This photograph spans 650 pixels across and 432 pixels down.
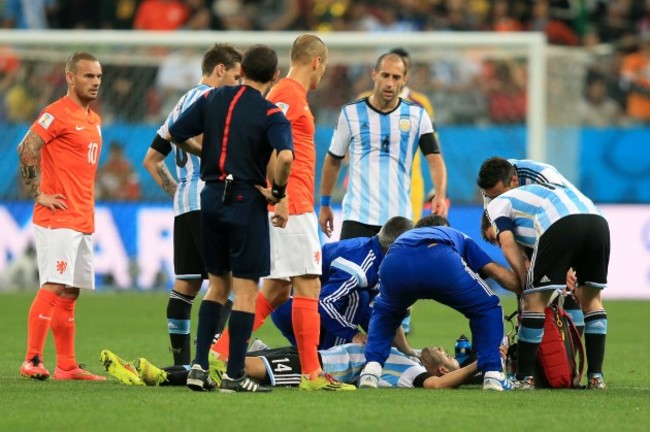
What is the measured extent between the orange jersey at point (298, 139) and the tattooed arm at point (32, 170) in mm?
1692

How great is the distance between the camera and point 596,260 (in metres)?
8.69

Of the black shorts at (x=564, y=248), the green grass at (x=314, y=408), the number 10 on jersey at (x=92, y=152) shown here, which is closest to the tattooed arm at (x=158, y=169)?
the number 10 on jersey at (x=92, y=152)

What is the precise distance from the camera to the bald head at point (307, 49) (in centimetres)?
852

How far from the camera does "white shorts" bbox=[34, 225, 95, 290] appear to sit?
357 inches

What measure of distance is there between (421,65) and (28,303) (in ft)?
20.2

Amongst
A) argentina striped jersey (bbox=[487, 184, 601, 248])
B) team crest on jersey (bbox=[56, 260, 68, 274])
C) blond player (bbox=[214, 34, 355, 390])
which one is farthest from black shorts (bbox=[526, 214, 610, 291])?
team crest on jersey (bbox=[56, 260, 68, 274])

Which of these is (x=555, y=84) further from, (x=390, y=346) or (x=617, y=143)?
(x=390, y=346)

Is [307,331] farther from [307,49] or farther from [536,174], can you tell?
[536,174]

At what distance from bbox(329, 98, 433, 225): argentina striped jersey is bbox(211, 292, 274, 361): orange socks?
2.18 metres

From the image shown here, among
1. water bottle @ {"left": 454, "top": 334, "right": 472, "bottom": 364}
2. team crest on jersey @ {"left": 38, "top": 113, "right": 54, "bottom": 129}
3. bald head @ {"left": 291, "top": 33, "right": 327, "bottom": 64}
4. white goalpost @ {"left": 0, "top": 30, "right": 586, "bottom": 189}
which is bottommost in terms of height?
water bottle @ {"left": 454, "top": 334, "right": 472, "bottom": 364}

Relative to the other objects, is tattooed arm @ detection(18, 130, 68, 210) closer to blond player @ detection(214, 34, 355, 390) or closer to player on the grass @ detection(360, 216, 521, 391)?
blond player @ detection(214, 34, 355, 390)

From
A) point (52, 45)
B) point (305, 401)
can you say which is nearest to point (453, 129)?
point (52, 45)

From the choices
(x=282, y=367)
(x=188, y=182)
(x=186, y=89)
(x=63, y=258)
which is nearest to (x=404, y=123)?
(x=188, y=182)

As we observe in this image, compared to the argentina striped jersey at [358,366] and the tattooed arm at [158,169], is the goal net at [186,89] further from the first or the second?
the argentina striped jersey at [358,366]
